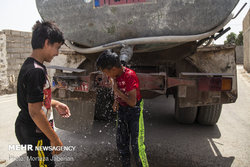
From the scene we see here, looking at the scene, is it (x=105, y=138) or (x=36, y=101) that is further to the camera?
(x=105, y=138)

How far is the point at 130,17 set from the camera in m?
2.34

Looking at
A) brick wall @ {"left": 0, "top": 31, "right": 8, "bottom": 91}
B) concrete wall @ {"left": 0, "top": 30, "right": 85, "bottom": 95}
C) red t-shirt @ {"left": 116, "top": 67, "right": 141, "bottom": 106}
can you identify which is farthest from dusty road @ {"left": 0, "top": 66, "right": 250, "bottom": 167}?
concrete wall @ {"left": 0, "top": 30, "right": 85, "bottom": 95}

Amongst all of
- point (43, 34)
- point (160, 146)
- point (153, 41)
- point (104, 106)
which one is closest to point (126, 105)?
point (153, 41)

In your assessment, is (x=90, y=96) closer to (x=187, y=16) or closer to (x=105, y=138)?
(x=105, y=138)

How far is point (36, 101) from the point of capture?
1244 mm

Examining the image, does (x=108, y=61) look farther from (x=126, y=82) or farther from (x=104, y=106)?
(x=104, y=106)

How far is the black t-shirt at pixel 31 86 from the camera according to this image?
1.25 meters

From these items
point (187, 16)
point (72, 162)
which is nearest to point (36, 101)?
point (72, 162)

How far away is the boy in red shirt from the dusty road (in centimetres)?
50

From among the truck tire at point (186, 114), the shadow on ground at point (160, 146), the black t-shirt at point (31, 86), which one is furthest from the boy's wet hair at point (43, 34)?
the truck tire at point (186, 114)

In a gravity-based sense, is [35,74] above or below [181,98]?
above

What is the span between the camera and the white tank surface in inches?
86.3

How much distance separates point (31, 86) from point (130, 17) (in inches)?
58.6

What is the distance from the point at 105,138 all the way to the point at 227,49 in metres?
2.25
